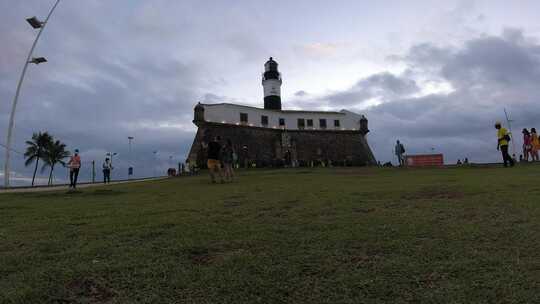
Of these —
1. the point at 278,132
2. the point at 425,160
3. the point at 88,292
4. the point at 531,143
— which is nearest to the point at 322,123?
the point at 278,132

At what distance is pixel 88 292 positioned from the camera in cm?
348

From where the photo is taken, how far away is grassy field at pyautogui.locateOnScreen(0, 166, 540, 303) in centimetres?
336

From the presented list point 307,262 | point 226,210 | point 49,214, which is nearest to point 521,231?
point 307,262

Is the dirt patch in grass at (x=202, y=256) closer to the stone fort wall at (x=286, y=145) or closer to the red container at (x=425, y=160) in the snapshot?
the red container at (x=425, y=160)

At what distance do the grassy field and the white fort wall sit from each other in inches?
1620

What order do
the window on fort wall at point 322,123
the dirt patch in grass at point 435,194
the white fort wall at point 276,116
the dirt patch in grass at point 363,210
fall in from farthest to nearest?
the window on fort wall at point 322,123 < the white fort wall at point 276,116 < the dirt patch in grass at point 435,194 < the dirt patch in grass at point 363,210

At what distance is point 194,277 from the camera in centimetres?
372

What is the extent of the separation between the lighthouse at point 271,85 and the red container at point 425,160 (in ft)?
84.9

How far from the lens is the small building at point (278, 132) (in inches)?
1854

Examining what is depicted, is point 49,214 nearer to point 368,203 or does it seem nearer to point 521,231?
point 368,203

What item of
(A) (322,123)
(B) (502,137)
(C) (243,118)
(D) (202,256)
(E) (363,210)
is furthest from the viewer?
(A) (322,123)

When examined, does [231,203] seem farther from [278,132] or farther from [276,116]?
[276,116]

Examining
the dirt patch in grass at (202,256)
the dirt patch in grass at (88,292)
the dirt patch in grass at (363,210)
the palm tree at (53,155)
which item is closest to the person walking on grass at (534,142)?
the dirt patch in grass at (363,210)

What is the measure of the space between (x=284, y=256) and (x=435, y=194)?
18.6ft
